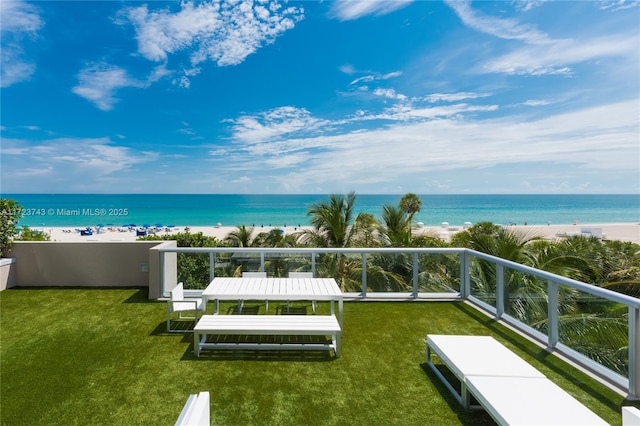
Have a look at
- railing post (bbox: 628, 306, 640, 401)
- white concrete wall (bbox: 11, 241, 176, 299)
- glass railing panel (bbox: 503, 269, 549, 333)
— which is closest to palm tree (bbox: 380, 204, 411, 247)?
glass railing panel (bbox: 503, 269, 549, 333)

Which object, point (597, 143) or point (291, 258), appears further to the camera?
point (597, 143)

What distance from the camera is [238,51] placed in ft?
90.1

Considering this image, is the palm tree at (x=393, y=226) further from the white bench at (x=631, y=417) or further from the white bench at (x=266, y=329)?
the white bench at (x=631, y=417)

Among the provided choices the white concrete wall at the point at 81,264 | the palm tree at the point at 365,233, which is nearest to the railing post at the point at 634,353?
the palm tree at the point at 365,233

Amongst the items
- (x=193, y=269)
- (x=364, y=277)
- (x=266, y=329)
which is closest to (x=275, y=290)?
(x=266, y=329)

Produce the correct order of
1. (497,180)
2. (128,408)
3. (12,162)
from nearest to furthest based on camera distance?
(128,408), (12,162), (497,180)

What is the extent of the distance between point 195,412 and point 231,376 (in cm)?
227

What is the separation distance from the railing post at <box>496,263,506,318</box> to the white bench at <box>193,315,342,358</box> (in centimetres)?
305

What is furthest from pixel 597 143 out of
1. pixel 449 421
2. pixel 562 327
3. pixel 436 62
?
pixel 449 421

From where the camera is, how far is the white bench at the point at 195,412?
1488mm

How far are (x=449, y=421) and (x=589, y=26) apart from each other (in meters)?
15.9

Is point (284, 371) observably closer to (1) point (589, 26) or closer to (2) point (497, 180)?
(1) point (589, 26)

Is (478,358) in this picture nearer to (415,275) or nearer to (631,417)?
(631,417)

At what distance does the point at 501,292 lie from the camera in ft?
18.0
